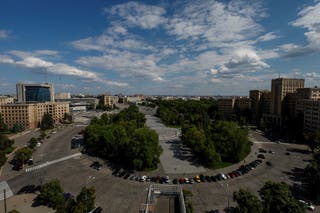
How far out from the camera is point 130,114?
71750 mm

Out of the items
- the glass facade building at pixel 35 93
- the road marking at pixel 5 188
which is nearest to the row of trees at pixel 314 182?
the road marking at pixel 5 188

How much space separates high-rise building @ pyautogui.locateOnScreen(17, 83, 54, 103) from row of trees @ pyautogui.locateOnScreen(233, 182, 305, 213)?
102 metres

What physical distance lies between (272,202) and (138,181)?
1829 cm

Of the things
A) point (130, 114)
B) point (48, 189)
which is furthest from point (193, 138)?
point (130, 114)

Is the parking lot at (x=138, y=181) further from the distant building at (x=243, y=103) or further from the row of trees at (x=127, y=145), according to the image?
the distant building at (x=243, y=103)

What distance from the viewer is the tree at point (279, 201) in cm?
1560

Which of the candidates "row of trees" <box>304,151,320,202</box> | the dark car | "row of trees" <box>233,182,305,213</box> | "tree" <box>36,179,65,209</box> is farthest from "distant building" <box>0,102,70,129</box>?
"row of trees" <box>304,151,320,202</box>

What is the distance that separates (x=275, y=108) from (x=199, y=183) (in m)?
58.0

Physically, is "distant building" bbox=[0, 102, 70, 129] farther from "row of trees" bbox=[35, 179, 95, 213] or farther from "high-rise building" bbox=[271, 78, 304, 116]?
"high-rise building" bbox=[271, 78, 304, 116]

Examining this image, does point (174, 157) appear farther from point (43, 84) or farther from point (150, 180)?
point (43, 84)

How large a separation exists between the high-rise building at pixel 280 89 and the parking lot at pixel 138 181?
109 feet

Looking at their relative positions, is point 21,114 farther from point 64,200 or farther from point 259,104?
point 259,104

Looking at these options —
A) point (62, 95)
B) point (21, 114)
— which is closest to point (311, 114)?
point (21, 114)

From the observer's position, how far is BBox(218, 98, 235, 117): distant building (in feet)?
280
